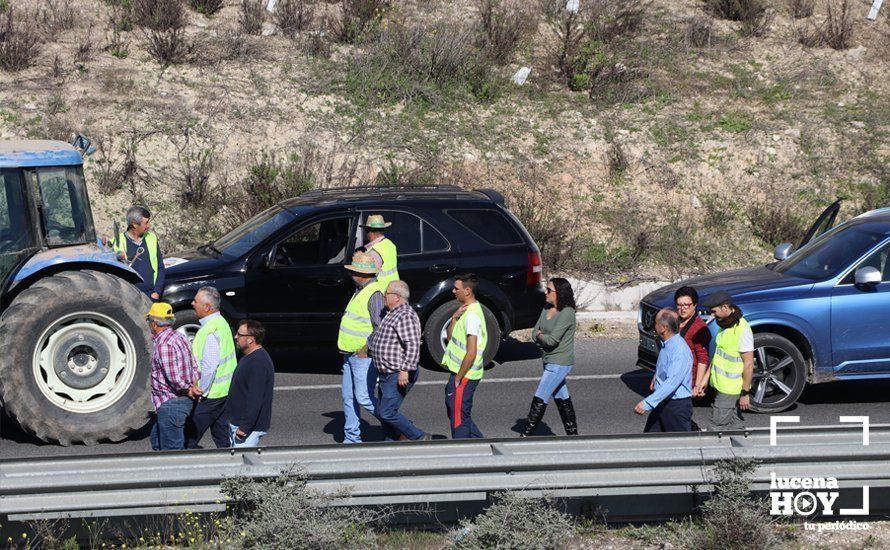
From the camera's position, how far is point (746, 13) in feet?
79.9

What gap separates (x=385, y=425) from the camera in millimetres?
9141

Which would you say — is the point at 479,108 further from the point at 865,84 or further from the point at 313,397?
the point at 313,397

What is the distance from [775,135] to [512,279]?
1064 centimetres

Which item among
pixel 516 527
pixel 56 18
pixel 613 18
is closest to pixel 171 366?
pixel 516 527

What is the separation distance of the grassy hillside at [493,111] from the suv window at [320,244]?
5397mm

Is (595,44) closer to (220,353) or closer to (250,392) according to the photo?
(220,353)

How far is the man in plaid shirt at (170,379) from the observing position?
8.09m

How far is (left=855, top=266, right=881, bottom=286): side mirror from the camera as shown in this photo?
10625 mm

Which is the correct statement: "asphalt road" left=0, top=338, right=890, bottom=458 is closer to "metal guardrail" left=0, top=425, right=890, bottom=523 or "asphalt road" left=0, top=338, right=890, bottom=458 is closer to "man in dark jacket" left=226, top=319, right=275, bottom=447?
"man in dark jacket" left=226, top=319, right=275, bottom=447

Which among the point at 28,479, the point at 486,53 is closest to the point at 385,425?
the point at 28,479

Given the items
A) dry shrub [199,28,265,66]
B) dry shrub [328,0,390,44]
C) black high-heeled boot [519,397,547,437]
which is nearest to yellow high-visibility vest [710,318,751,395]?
black high-heeled boot [519,397,547,437]

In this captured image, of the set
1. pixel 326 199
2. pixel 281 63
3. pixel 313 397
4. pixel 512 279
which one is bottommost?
pixel 313 397

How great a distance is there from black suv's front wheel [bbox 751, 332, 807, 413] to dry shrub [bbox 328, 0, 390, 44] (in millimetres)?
13319

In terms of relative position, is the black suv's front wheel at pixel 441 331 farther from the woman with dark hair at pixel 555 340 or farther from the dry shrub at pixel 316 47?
the dry shrub at pixel 316 47
